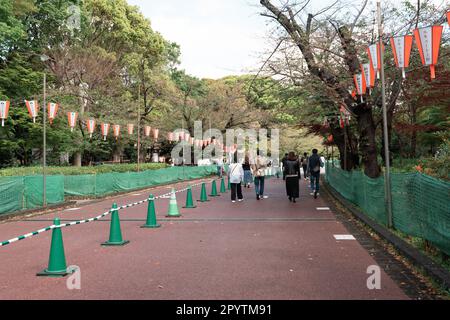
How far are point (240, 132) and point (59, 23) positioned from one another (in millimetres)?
23541

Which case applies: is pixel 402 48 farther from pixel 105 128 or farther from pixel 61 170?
pixel 105 128

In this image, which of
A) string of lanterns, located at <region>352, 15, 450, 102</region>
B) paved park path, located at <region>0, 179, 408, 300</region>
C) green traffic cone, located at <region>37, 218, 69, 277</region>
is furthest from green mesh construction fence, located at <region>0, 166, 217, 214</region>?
string of lanterns, located at <region>352, 15, 450, 102</region>

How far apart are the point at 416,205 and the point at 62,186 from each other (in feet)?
45.1

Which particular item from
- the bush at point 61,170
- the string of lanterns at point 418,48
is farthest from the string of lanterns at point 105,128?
the string of lanterns at point 418,48

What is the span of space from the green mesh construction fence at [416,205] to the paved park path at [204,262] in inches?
39.1

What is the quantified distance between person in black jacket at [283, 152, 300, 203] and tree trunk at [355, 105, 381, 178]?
241 cm

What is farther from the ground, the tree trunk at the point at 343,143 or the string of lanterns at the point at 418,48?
the string of lanterns at the point at 418,48

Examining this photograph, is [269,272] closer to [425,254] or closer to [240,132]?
[425,254]

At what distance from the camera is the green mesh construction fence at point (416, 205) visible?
6449 mm

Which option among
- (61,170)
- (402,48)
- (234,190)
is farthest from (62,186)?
(402,48)

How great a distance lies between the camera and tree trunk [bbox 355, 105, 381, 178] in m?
15.4

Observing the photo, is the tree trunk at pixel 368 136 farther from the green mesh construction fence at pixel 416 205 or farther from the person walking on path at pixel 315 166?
the green mesh construction fence at pixel 416 205

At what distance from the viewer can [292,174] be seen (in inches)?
655

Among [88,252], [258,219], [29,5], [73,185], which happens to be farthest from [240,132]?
[88,252]
